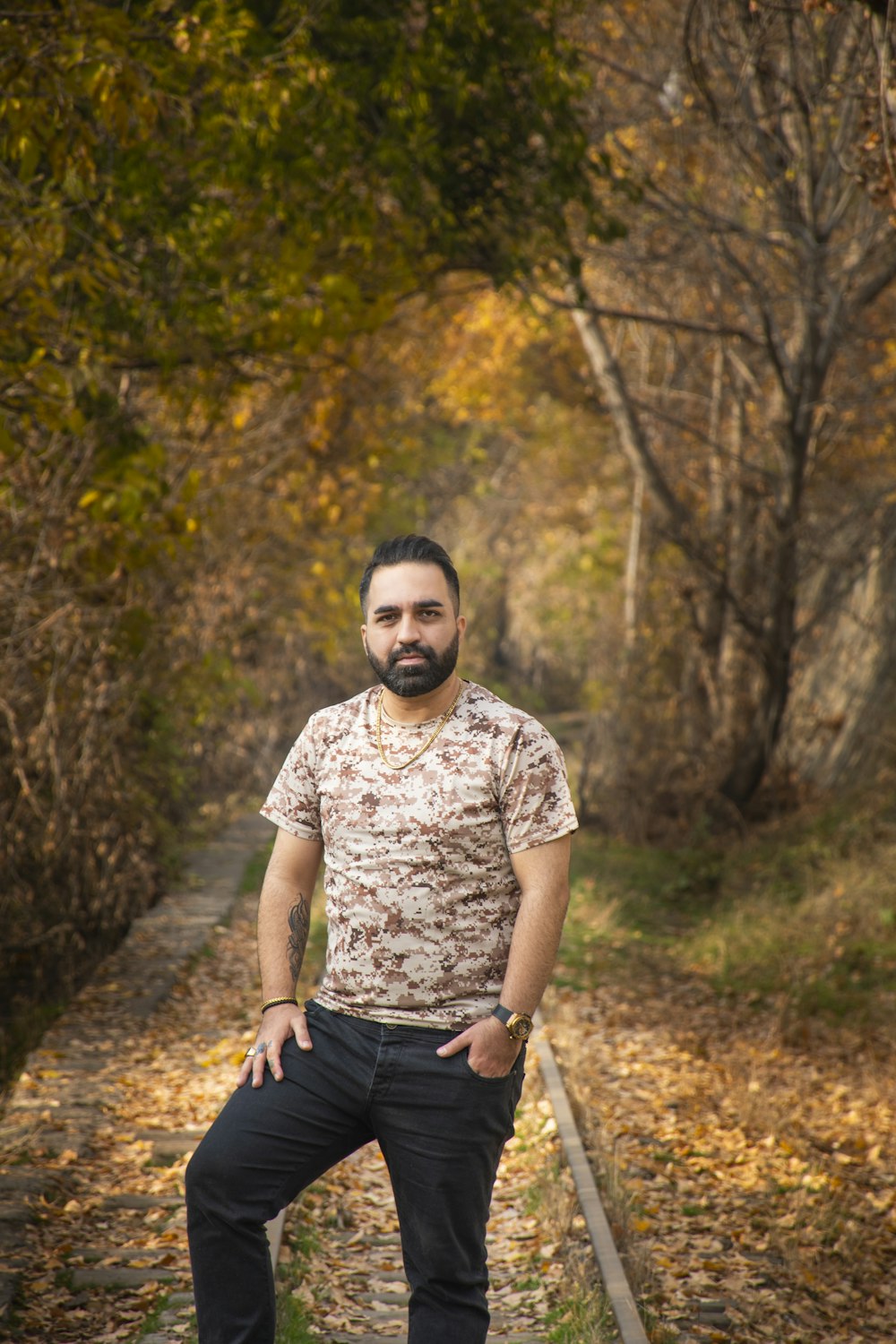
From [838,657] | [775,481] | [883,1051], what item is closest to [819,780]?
[838,657]

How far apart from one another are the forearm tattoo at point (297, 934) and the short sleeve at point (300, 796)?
7.3 inches

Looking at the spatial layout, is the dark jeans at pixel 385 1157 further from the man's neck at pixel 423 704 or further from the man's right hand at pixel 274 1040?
the man's neck at pixel 423 704

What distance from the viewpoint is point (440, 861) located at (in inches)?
122

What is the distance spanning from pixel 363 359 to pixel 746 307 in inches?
229

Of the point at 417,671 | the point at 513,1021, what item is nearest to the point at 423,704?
the point at 417,671

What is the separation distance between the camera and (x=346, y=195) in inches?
338

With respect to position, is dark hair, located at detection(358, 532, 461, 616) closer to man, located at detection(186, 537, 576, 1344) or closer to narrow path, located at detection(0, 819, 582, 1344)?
man, located at detection(186, 537, 576, 1344)

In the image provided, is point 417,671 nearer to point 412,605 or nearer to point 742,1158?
point 412,605

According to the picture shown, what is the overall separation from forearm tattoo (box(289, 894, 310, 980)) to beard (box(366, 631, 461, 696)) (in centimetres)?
64

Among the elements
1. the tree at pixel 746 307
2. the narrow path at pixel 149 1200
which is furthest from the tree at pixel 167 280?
the tree at pixel 746 307

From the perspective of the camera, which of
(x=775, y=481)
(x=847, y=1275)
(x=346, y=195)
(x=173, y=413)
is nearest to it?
(x=847, y=1275)

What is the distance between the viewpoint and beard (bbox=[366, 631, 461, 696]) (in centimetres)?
320

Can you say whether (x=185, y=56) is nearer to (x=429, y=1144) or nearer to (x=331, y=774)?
(x=331, y=774)

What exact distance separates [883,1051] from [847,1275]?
3.08m
